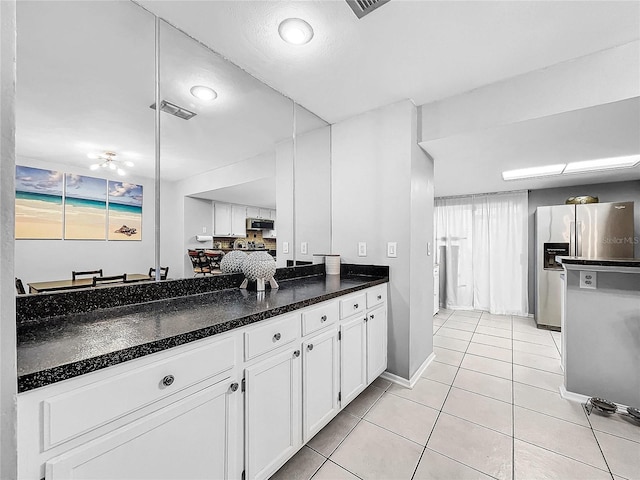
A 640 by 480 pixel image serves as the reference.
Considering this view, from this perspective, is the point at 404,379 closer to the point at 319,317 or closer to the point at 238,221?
the point at 319,317

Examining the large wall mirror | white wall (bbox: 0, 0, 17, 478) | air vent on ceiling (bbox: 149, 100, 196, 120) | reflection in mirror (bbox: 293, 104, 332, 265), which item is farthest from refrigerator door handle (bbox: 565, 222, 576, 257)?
white wall (bbox: 0, 0, 17, 478)

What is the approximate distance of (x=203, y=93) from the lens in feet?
6.12

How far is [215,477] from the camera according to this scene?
1061mm

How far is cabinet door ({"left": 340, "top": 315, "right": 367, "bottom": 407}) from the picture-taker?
180 cm

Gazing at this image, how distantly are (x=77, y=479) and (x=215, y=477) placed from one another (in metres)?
0.49

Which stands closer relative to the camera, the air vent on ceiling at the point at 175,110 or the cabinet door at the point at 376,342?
the air vent on ceiling at the point at 175,110

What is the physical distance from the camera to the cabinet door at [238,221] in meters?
1.97

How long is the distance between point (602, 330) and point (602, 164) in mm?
2173

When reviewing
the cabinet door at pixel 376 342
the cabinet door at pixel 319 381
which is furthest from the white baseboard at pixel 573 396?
the cabinet door at pixel 319 381

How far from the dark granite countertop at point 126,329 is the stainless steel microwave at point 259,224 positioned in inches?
27.5

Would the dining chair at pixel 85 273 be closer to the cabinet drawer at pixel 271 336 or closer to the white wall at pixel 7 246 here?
the cabinet drawer at pixel 271 336

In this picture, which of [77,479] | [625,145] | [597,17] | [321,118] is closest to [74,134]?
[77,479]

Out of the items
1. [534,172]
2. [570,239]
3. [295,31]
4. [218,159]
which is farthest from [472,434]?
[570,239]

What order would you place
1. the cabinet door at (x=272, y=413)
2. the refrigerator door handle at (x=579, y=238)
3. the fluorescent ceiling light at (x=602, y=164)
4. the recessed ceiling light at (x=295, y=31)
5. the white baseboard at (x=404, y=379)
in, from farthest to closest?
the refrigerator door handle at (x=579, y=238), the fluorescent ceiling light at (x=602, y=164), the white baseboard at (x=404, y=379), the recessed ceiling light at (x=295, y=31), the cabinet door at (x=272, y=413)
